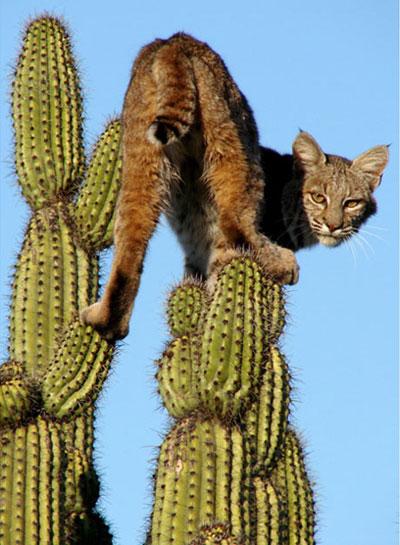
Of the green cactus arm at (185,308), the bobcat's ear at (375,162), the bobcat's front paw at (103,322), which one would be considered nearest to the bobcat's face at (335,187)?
the bobcat's ear at (375,162)

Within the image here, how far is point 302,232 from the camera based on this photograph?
31.9ft

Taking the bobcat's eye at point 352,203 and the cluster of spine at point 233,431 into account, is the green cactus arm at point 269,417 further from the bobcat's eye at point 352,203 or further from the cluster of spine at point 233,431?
the bobcat's eye at point 352,203

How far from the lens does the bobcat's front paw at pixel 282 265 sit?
307 inches

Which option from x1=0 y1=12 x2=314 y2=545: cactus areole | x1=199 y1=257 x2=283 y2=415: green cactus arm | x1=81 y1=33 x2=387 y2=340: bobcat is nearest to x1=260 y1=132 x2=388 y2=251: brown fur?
x1=81 y1=33 x2=387 y2=340: bobcat

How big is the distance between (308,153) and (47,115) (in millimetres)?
2815

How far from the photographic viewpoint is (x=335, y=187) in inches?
386

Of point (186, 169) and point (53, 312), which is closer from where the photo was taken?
point (53, 312)

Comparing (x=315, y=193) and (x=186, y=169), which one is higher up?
(x=315, y=193)

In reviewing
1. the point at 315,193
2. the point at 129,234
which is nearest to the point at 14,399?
the point at 129,234

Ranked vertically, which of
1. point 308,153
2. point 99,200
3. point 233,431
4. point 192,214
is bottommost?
point 233,431

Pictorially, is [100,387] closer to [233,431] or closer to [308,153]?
[233,431]

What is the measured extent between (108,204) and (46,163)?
49 cm

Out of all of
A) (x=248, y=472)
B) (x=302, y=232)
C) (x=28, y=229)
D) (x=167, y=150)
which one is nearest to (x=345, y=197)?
(x=302, y=232)

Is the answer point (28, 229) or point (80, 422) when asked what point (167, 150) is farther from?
point (80, 422)
